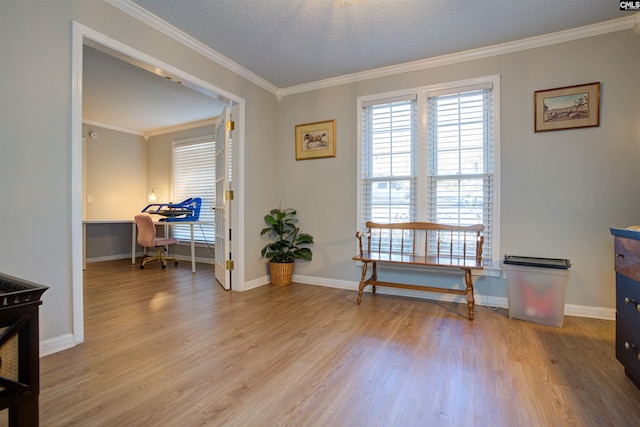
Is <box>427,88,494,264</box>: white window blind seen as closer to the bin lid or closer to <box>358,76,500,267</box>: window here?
<box>358,76,500,267</box>: window

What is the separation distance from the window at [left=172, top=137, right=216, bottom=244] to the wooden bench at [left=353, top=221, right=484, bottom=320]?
3.05m

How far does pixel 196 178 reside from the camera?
5320 millimetres

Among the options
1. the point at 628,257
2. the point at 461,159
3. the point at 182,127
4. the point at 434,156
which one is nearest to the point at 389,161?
the point at 434,156

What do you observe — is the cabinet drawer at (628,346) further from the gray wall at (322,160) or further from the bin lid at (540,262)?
the gray wall at (322,160)

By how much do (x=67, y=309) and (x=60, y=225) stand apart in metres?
0.53

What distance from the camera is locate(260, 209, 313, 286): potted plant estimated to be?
3598 millimetres

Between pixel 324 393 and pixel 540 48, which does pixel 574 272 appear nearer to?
pixel 540 48

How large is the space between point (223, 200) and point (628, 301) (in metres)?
3.35

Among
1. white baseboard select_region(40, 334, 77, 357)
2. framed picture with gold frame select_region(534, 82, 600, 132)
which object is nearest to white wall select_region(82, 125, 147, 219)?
white baseboard select_region(40, 334, 77, 357)

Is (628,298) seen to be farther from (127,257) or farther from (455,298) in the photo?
(127,257)

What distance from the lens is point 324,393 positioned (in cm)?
149

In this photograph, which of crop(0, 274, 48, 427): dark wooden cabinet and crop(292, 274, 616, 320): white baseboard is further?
crop(292, 274, 616, 320): white baseboard

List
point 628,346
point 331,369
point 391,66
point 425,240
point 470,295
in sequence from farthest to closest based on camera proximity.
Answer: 1. point 391,66
2. point 425,240
3. point 470,295
4. point 331,369
5. point 628,346

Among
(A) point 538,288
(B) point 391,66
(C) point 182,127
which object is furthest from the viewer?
(C) point 182,127
